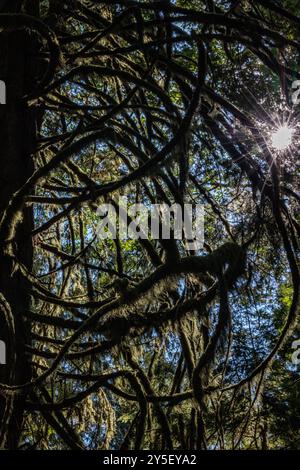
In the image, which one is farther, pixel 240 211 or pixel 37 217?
pixel 37 217

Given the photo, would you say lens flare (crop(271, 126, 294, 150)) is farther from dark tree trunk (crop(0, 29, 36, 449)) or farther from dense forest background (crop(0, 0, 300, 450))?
dark tree trunk (crop(0, 29, 36, 449))

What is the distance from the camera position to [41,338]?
237 centimetres

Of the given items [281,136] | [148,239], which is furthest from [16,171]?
[281,136]

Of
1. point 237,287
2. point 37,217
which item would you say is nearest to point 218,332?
point 237,287

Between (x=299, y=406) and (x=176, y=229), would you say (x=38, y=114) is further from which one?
(x=299, y=406)

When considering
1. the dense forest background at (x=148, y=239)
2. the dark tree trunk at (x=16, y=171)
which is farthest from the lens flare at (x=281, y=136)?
the dark tree trunk at (x=16, y=171)

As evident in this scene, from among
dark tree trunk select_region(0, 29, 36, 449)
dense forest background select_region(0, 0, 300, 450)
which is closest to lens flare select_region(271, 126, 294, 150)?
dense forest background select_region(0, 0, 300, 450)

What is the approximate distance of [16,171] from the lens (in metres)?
2.67

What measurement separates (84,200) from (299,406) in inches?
99.1

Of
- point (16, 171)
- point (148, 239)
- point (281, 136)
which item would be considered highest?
point (281, 136)

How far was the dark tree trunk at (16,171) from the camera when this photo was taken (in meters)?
2.38

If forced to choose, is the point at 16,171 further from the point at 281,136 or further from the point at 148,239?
the point at 281,136
